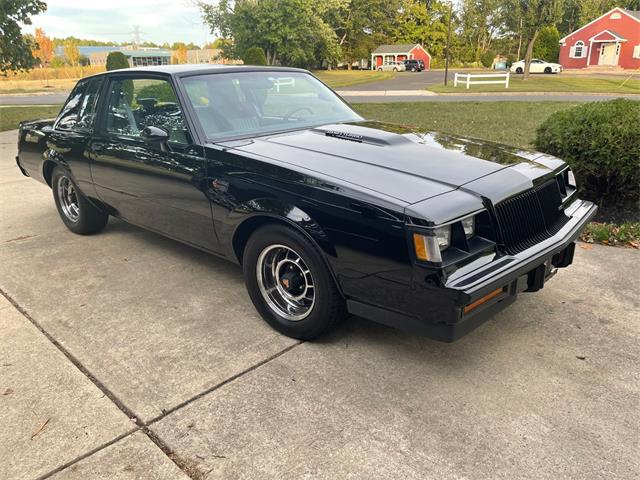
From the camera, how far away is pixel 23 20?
53.0ft

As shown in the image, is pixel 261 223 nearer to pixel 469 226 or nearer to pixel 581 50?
pixel 469 226

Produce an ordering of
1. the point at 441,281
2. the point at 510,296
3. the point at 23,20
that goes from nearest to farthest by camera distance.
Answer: the point at 441,281 < the point at 510,296 < the point at 23,20

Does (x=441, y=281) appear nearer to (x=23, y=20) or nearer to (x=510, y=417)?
(x=510, y=417)

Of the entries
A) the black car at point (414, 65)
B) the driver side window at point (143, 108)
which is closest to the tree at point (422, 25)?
the black car at point (414, 65)

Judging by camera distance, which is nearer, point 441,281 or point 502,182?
point 441,281

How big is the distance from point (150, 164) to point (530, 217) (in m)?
2.70

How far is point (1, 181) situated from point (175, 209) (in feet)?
18.7

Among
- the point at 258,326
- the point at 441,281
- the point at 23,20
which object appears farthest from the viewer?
the point at 23,20

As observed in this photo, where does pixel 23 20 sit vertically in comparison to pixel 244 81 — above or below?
above

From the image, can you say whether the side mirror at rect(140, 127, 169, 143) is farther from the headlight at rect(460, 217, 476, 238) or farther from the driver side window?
the headlight at rect(460, 217, 476, 238)

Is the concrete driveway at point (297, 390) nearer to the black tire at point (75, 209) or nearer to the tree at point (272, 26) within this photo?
the black tire at point (75, 209)

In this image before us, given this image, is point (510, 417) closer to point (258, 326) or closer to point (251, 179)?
point (258, 326)

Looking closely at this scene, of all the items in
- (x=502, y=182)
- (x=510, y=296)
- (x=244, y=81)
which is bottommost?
(x=510, y=296)

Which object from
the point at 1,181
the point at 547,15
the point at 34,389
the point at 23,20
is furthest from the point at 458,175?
the point at 547,15
